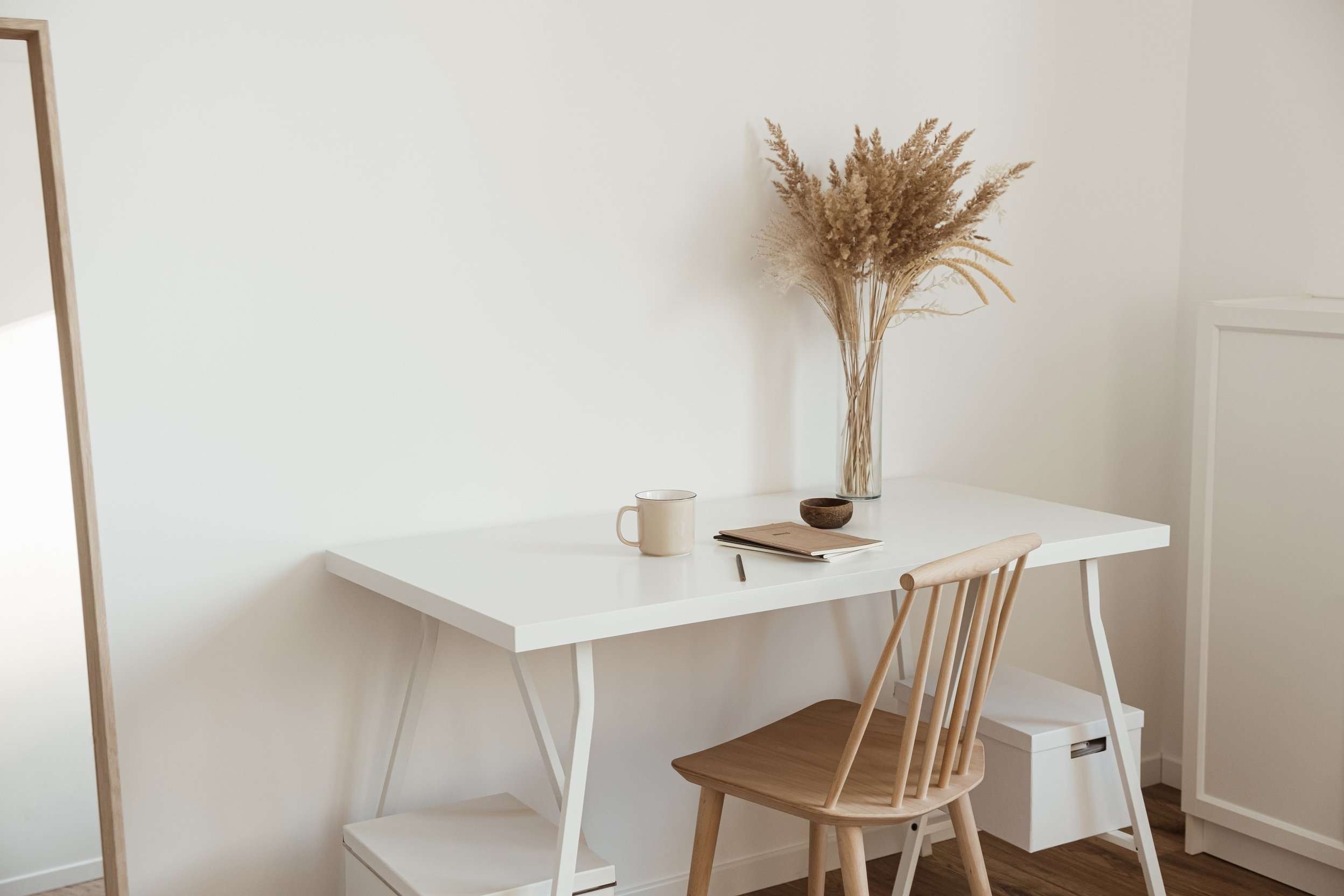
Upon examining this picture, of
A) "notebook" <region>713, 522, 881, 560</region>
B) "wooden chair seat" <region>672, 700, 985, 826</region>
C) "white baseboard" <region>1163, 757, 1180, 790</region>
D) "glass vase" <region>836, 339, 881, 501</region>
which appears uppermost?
"glass vase" <region>836, 339, 881, 501</region>

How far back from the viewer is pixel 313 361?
190cm

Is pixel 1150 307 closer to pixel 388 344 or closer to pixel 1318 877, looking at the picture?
Answer: pixel 1318 877

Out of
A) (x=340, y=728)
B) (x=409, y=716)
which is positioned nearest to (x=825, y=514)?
(x=409, y=716)

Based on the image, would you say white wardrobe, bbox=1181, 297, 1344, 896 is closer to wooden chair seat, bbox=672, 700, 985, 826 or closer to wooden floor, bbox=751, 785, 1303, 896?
wooden floor, bbox=751, 785, 1303, 896

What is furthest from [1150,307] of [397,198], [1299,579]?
[397,198]

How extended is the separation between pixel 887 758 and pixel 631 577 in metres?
0.48

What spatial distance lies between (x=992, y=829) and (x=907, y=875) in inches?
6.6

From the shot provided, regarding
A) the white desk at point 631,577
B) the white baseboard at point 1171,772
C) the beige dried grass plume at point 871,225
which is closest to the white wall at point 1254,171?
the white baseboard at point 1171,772

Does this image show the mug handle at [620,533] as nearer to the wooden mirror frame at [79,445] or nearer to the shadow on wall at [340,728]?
the shadow on wall at [340,728]

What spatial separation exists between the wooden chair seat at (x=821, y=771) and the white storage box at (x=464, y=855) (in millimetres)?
228

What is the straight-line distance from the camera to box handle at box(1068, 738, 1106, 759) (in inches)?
81.9

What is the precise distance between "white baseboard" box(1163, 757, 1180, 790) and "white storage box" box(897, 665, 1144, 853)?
0.86 m

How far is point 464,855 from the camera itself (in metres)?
1.72

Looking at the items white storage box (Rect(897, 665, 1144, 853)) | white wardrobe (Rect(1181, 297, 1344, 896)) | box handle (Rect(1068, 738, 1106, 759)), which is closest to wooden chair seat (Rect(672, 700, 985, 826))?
white storage box (Rect(897, 665, 1144, 853))
